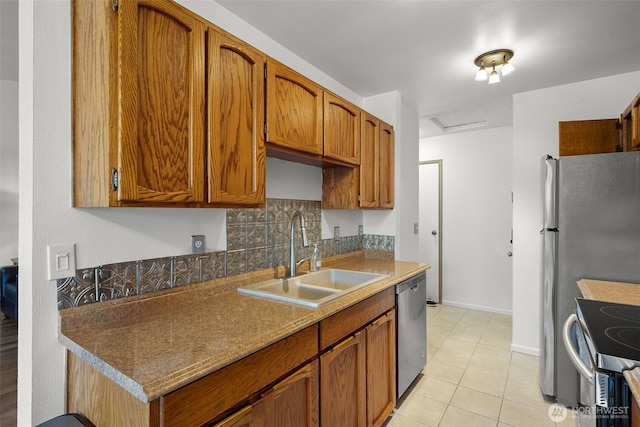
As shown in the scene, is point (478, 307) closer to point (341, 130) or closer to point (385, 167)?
point (385, 167)

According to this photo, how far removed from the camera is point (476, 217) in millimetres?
4020

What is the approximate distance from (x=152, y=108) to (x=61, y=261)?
628 millimetres

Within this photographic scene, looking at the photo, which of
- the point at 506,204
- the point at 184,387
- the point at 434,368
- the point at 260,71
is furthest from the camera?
the point at 506,204

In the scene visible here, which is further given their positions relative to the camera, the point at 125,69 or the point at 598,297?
the point at 598,297

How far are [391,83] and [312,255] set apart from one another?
156cm

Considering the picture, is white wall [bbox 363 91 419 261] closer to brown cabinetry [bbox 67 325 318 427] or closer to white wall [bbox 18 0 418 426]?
brown cabinetry [bbox 67 325 318 427]

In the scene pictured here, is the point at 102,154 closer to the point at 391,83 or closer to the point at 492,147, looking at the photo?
the point at 391,83

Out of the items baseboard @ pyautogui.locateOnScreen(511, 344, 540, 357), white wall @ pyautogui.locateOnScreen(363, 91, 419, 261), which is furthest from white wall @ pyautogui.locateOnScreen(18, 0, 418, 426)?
baseboard @ pyautogui.locateOnScreen(511, 344, 540, 357)

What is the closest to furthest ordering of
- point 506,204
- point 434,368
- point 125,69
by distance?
point 125,69, point 434,368, point 506,204

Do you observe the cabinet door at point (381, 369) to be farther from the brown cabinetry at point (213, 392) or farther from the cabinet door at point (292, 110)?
the cabinet door at point (292, 110)

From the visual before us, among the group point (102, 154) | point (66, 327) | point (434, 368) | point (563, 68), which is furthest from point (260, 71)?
point (434, 368)

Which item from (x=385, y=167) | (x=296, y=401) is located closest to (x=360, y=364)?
(x=296, y=401)

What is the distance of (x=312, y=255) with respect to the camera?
221 cm

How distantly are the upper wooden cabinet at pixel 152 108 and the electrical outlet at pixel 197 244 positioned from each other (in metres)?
0.33
